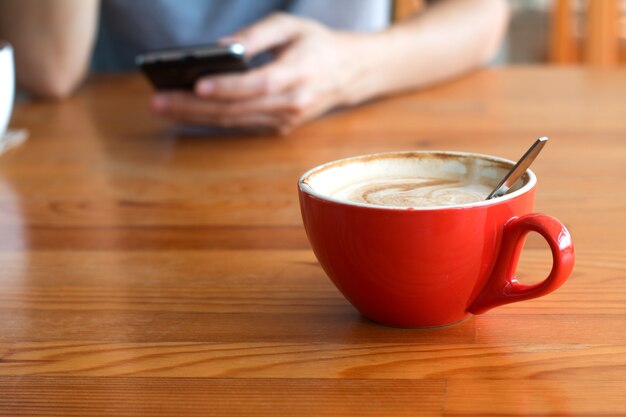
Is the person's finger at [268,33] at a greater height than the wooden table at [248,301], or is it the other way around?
the person's finger at [268,33]

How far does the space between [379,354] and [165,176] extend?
432mm

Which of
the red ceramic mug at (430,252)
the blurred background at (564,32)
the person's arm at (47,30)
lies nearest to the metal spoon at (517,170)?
the red ceramic mug at (430,252)

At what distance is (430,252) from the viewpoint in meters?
0.38

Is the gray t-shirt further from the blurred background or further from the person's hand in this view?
the person's hand

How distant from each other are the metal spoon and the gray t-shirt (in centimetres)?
103

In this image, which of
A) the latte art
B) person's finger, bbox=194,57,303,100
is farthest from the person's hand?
the latte art

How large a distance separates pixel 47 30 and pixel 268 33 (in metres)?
0.49

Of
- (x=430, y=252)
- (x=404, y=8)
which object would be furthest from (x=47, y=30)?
(x=430, y=252)

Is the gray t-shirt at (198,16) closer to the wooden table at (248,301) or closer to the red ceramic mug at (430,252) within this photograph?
the wooden table at (248,301)

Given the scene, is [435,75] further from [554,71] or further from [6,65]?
[6,65]

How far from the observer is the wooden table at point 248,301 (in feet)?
1.19

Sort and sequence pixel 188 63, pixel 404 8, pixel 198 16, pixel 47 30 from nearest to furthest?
pixel 188 63 → pixel 47 30 → pixel 198 16 → pixel 404 8

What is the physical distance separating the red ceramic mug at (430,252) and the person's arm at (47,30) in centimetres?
94

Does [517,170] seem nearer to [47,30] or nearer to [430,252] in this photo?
[430,252]
